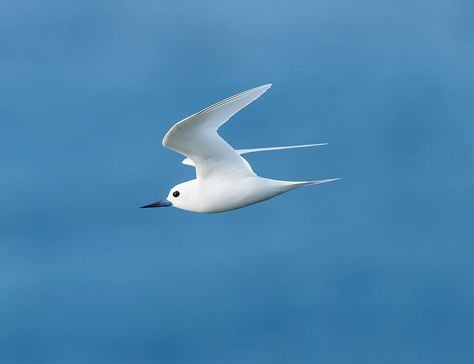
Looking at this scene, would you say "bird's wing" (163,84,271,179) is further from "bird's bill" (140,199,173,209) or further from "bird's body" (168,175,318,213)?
"bird's bill" (140,199,173,209)

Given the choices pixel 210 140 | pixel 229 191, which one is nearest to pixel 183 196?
pixel 229 191

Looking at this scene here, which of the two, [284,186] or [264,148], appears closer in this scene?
[284,186]

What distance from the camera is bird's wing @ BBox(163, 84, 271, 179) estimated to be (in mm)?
14398

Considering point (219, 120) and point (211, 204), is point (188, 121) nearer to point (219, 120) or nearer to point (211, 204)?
point (219, 120)

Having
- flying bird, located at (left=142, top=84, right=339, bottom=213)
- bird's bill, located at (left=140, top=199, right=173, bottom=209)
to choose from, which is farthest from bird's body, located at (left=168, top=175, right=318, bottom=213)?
bird's bill, located at (left=140, top=199, right=173, bottom=209)

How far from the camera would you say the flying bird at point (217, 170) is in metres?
14.6

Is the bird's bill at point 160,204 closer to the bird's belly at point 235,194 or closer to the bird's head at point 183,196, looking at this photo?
the bird's head at point 183,196

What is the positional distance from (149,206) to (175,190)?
2.42ft

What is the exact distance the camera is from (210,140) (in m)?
15.1

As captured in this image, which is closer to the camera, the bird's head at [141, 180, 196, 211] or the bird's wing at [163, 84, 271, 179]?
the bird's wing at [163, 84, 271, 179]

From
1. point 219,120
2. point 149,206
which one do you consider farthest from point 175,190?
point 219,120

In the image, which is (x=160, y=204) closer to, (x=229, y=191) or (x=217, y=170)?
(x=217, y=170)

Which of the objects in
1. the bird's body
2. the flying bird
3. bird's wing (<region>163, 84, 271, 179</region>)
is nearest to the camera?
bird's wing (<region>163, 84, 271, 179</region>)

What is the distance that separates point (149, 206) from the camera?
665 inches
